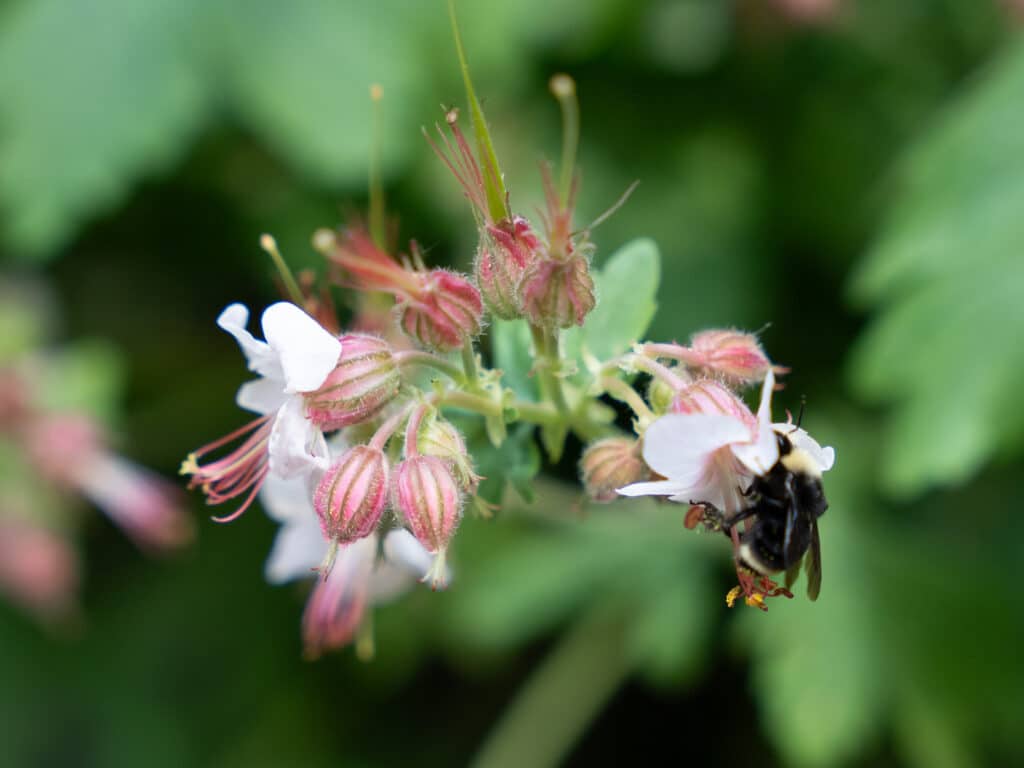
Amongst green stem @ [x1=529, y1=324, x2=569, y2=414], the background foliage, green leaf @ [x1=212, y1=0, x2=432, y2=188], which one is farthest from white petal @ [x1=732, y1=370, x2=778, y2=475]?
green leaf @ [x1=212, y1=0, x2=432, y2=188]

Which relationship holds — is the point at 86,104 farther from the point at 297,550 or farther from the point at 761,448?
the point at 761,448

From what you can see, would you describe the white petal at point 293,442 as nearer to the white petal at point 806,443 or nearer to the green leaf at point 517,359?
the green leaf at point 517,359

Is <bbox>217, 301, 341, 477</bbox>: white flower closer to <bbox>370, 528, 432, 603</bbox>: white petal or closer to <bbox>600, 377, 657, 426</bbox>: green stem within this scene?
<bbox>370, 528, 432, 603</bbox>: white petal

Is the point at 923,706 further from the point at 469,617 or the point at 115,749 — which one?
the point at 115,749

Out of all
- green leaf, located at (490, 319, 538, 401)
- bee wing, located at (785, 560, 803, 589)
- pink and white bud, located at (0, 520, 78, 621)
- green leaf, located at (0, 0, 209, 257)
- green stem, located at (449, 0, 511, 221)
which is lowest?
pink and white bud, located at (0, 520, 78, 621)

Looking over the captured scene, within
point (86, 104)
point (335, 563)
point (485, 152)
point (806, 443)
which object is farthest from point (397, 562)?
point (86, 104)

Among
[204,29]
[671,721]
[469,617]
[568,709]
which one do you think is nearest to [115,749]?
[469,617]

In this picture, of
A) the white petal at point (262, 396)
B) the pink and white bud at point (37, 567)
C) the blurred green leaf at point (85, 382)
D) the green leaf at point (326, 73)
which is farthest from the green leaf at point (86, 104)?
the white petal at point (262, 396)
